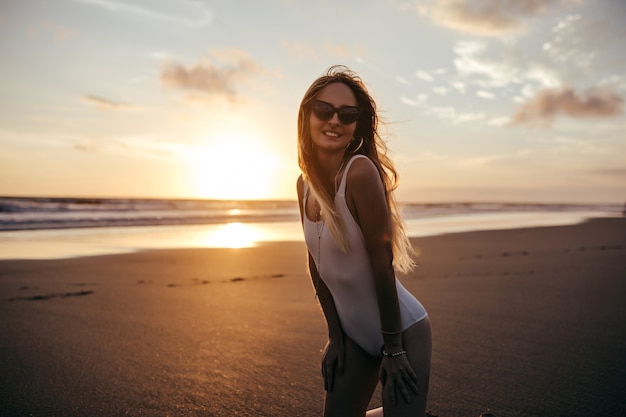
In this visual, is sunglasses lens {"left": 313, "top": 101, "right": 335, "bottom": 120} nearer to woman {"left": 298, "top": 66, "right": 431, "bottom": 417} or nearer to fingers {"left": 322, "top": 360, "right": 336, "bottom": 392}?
woman {"left": 298, "top": 66, "right": 431, "bottom": 417}

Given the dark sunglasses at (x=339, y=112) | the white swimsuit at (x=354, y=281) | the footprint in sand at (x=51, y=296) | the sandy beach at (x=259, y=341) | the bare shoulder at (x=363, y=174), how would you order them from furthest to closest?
the footprint in sand at (x=51, y=296) < the sandy beach at (x=259, y=341) < the dark sunglasses at (x=339, y=112) < the white swimsuit at (x=354, y=281) < the bare shoulder at (x=363, y=174)

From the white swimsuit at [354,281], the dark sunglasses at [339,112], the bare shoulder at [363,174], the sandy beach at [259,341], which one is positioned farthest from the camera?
the sandy beach at [259,341]

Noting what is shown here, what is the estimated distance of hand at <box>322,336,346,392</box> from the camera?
223 centimetres

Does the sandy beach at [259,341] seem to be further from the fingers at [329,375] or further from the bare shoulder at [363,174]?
the bare shoulder at [363,174]

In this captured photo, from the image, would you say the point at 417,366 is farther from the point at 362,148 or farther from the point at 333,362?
the point at 362,148

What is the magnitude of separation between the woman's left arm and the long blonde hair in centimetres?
16

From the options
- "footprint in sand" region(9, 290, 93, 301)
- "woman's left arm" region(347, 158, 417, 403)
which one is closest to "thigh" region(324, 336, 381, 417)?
"woman's left arm" region(347, 158, 417, 403)

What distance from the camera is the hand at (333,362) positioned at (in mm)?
2227

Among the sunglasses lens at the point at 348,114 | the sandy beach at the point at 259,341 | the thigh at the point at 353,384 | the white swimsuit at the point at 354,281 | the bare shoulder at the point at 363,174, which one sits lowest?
the sandy beach at the point at 259,341

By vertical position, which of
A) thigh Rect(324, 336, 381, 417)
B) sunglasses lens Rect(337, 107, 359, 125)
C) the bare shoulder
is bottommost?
thigh Rect(324, 336, 381, 417)

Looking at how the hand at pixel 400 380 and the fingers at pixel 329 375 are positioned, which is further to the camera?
the fingers at pixel 329 375

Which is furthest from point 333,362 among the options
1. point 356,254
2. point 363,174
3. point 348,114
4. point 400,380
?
point 348,114

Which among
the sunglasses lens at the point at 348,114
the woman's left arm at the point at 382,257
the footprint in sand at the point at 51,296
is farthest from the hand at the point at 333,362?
the footprint in sand at the point at 51,296

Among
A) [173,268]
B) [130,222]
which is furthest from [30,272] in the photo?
[130,222]
